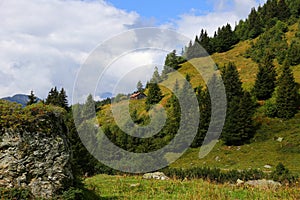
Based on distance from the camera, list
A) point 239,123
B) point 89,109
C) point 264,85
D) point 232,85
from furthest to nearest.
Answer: point 89,109 → point 232,85 → point 264,85 → point 239,123

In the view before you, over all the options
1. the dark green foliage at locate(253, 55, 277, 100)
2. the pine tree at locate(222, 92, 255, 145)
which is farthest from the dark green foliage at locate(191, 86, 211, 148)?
the dark green foliage at locate(253, 55, 277, 100)

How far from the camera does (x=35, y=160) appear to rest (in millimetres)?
10055

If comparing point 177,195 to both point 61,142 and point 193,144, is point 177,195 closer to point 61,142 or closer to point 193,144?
point 61,142

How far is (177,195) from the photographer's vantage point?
14.1 meters

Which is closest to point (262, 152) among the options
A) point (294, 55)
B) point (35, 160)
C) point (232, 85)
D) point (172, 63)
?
point (232, 85)

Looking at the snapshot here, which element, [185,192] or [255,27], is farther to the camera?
[255,27]

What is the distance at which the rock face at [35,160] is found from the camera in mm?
9789

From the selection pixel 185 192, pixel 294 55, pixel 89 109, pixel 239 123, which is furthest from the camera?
pixel 294 55

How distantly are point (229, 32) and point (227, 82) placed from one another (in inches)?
3079

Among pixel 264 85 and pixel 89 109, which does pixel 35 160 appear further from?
pixel 89 109

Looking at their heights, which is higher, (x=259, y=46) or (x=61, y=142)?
(x=259, y=46)

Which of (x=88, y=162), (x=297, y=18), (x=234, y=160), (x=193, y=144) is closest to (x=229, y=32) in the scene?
(x=297, y=18)

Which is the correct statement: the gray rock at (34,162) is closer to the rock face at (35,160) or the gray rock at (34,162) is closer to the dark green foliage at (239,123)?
the rock face at (35,160)

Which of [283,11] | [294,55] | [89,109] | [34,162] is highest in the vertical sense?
[283,11]
